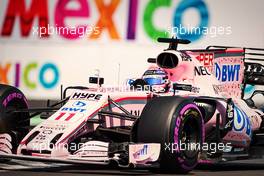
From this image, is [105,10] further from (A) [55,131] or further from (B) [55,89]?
(A) [55,131]

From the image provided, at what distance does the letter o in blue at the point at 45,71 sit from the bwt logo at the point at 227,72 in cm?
410

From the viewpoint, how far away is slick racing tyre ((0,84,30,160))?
9.88 metres

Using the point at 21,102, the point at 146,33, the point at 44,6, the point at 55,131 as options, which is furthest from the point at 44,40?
the point at 55,131

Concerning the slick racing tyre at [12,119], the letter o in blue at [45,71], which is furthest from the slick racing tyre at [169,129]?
the letter o in blue at [45,71]

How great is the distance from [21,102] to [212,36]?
513 cm

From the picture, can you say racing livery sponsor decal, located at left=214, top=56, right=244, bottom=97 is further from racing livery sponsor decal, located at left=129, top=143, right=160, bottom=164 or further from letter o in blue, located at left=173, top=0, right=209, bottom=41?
letter o in blue, located at left=173, top=0, right=209, bottom=41

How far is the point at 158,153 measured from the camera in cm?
889

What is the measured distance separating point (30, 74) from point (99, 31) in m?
1.43

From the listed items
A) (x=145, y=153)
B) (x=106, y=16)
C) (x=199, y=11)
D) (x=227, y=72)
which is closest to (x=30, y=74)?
(x=106, y=16)

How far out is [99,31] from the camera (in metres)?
14.7

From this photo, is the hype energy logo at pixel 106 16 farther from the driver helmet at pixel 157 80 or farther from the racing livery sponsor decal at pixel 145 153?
the racing livery sponsor decal at pixel 145 153

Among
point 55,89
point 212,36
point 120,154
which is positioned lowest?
point 120,154

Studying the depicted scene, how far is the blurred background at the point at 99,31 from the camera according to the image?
1459 cm

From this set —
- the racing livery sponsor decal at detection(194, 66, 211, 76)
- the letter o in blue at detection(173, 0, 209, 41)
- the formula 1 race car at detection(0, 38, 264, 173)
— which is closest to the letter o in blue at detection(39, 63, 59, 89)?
the letter o in blue at detection(173, 0, 209, 41)
